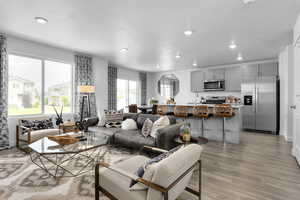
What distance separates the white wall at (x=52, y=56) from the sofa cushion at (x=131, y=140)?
2.34 m

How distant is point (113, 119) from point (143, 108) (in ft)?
8.23

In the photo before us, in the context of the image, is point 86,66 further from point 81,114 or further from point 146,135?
point 146,135

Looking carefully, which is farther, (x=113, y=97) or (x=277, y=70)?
(x=113, y=97)

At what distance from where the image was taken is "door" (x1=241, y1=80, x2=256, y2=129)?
5527mm

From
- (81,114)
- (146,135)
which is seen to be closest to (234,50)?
(146,135)

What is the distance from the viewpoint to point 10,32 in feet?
11.2

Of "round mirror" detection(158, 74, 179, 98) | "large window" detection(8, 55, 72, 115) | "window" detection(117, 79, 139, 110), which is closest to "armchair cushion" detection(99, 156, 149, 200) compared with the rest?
"large window" detection(8, 55, 72, 115)

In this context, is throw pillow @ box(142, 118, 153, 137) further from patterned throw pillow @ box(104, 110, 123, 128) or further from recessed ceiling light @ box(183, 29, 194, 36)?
recessed ceiling light @ box(183, 29, 194, 36)

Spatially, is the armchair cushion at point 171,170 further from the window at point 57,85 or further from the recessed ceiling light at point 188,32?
the window at point 57,85

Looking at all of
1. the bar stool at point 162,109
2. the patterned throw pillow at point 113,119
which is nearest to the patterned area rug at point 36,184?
the patterned throw pillow at point 113,119

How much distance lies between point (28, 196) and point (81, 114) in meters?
3.14

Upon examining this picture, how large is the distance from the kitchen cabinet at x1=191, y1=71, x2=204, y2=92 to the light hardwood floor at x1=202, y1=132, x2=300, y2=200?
3665mm

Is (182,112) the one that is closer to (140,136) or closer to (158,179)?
(140,136)

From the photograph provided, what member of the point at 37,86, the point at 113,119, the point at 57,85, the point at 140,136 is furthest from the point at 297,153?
the point at 37,86
